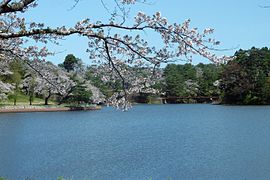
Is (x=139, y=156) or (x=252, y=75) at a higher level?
(x=252, y=75)

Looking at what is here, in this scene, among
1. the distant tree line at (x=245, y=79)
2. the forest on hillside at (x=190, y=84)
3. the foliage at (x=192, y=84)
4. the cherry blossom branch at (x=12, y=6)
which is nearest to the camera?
the cherry blossom branch at (x=12, y=6)

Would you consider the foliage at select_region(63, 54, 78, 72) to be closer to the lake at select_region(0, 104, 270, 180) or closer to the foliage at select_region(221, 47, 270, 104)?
the foliage at select_region(221, 47, 270, 104)

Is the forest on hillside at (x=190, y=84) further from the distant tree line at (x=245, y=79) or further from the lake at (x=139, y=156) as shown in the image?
Answer: the lake at (x=139, y=156)

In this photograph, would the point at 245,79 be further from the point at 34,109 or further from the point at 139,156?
the point at 139,156

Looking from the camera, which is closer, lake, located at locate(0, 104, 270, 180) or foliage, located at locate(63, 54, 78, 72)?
lake, located at locate(0, 104, 270, 180)

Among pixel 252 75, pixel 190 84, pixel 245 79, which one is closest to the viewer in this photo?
pixel 252 75

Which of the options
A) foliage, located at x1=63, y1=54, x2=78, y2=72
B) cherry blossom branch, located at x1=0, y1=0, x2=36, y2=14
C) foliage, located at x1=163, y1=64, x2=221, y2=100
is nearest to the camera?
cherry blossom branch, located at x1=0, y1=0, x2=36, y2=14

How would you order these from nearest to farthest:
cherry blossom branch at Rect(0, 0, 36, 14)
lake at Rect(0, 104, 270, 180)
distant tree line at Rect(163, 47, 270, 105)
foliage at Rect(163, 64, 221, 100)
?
cherry blossom branch at Rect(0, 0, 36, 14)
lake at Rect(0, 104, 270, 180)
distant tree line at Rect(163, 47, 270, 105)
foliage at Rect(163, 64, 221, 100)

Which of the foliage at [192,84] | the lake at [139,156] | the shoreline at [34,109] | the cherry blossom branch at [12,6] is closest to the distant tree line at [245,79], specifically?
the foliage at [192,84]

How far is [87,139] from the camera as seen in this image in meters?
17.3

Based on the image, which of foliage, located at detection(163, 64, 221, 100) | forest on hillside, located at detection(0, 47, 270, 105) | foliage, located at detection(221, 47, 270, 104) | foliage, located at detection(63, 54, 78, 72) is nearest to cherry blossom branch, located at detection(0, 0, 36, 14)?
forest on hillside, located at detection(0, 47, 270, 105)

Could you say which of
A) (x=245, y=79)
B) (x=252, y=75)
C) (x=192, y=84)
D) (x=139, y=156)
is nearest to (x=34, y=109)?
(x=245, y=79)

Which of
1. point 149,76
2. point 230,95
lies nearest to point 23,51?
point 149,76

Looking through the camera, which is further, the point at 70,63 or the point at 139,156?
the point at 70,63
